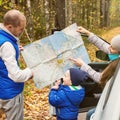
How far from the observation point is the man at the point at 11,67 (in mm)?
4609

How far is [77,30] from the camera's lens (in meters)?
5.23

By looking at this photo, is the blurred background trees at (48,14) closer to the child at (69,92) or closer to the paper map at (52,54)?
the paper map at (52,54)

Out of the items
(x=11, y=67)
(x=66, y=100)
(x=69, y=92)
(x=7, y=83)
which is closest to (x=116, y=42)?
(x=69, y=92)

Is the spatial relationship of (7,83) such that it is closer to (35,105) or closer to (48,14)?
(35,105)

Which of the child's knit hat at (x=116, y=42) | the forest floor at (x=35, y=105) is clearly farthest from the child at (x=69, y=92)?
the forest floor at (x=35, y=105)

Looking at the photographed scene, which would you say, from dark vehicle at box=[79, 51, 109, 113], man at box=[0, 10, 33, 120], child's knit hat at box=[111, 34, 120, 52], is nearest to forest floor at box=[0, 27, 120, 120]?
dark vehicle at box=[79, 51, 109, 113]

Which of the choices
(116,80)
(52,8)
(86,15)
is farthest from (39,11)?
(116,80)

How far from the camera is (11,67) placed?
15.1ft

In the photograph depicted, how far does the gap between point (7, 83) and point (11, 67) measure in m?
0.33

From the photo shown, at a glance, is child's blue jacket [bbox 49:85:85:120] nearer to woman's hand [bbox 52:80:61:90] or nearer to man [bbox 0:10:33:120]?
woman's hand [bbox 52:80:61:90]

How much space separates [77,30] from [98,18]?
105ft

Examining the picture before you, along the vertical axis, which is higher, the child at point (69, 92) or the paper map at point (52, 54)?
the paper map at point (52, 54)

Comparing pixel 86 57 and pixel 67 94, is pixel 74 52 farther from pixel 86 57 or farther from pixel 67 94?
pixel 67 94

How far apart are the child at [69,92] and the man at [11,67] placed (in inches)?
16.7
